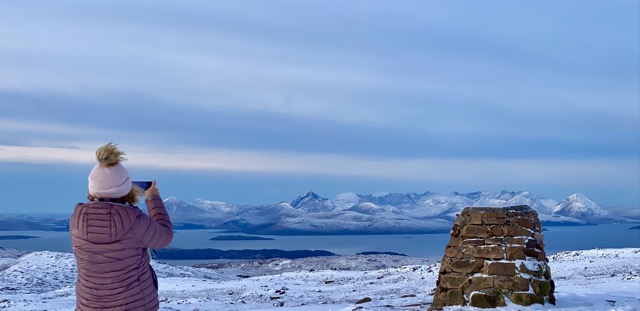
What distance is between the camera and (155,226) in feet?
20.8

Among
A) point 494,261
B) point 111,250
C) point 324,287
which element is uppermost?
point 111,250

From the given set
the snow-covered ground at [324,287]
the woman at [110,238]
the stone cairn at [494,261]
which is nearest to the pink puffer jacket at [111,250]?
the woman at [110,238]

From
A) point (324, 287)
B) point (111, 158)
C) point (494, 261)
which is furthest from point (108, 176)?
point (324, 287)

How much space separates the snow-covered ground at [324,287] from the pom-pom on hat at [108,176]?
8.85m

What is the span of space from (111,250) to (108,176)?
0.72 meters

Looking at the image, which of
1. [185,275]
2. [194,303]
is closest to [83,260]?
[194,303]

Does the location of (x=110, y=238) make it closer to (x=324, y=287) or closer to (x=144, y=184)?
(x=144, y=184)

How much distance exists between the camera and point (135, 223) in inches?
246

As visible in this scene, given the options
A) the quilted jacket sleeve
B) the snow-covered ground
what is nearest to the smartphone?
the quilted jacket sleeve

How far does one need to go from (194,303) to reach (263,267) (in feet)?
109

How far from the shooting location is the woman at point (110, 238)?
6.23 m

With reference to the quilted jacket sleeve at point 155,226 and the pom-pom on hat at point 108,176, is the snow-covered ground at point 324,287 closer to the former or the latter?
the quilted jacket sleeve at point 155,226

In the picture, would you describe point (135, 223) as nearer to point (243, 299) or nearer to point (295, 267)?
point (243, 299)

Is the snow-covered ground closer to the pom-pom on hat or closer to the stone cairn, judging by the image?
the stone cairn
